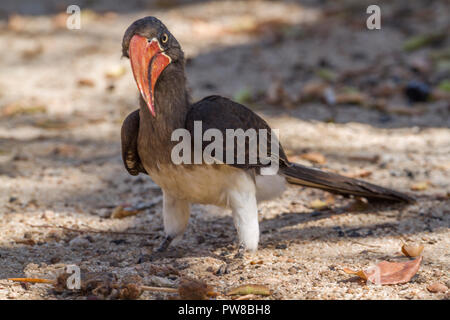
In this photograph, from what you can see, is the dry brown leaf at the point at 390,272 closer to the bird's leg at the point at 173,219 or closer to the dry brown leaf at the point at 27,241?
the bird's leg at the point at 173,219

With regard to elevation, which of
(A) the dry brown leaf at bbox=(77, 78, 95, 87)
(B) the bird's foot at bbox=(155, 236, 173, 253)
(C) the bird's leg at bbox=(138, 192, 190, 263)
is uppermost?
(A) the dry brown leaf at bbox=(77, 78, 95, 87)

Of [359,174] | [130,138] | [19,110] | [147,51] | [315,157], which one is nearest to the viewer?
[147,51]

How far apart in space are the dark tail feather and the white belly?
0.47 metres

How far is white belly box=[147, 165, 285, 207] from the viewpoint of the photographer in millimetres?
3967

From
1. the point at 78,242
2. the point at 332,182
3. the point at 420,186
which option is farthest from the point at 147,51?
the point at 420,186

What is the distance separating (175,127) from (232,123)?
374 millimetres

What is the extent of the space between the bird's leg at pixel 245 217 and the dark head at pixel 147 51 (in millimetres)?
802

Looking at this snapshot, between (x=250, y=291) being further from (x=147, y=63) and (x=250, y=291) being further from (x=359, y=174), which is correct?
(x=359, y=174)

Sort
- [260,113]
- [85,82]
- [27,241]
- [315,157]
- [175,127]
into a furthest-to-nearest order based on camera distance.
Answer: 1. [85,82]
2. [260,113]
3. [315,157]
4. [27,241]
5. [175,127]

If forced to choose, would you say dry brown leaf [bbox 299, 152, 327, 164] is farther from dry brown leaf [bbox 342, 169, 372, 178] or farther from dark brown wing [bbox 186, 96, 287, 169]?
dark brown wing [bbox 186, 96, 287, 169]

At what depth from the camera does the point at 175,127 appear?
3.99 m

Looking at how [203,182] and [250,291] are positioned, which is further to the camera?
[203,182]

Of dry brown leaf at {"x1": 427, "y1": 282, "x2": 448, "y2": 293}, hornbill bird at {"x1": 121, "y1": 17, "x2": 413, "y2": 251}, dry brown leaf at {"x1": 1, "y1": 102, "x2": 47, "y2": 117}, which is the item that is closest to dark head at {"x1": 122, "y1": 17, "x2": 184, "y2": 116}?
hornbill bird at {"x1": 121, "y1": 17, "x2": 413, "y2": 251}

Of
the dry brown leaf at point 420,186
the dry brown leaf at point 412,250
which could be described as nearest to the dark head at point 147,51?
the dry brown leaf at point 412,250
